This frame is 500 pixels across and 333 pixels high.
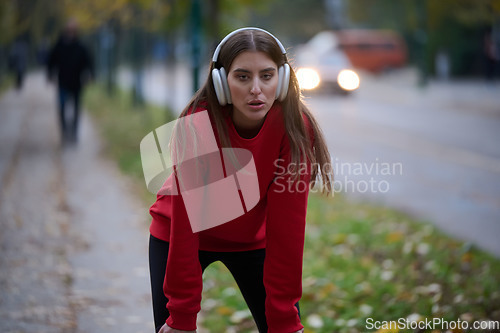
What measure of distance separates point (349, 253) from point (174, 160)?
368 cm

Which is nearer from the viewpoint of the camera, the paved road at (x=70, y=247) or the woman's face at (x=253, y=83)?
the woman's face at (x=253, y=83)

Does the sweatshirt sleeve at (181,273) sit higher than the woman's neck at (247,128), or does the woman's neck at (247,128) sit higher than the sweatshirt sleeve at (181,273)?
the woman's neck at (247,128)

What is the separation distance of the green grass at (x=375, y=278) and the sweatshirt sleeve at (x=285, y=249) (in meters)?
1.81

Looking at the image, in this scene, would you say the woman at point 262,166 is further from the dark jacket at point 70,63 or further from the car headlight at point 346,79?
the car headlight at point 346,79

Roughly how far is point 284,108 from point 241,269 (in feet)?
2.31

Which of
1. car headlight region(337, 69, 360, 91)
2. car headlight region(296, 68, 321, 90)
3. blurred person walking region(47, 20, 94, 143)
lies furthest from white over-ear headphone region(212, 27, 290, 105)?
car headlight region(337, 69, 360, 91)

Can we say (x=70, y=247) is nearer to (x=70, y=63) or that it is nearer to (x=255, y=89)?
(x=255, y=89)

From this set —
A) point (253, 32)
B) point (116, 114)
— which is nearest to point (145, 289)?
point (253, 32)

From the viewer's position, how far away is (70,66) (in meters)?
11.8

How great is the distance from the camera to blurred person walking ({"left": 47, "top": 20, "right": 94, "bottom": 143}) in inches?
463

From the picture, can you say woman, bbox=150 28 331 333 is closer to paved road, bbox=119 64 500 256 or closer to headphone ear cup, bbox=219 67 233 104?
headphone ear cup, bbox=219 67 233 104

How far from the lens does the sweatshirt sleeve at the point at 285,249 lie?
7.77 ft

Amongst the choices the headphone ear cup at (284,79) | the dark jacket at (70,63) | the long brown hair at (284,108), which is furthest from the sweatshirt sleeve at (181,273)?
the dark jacket at (70,63)

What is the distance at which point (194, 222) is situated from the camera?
7.75 feet
